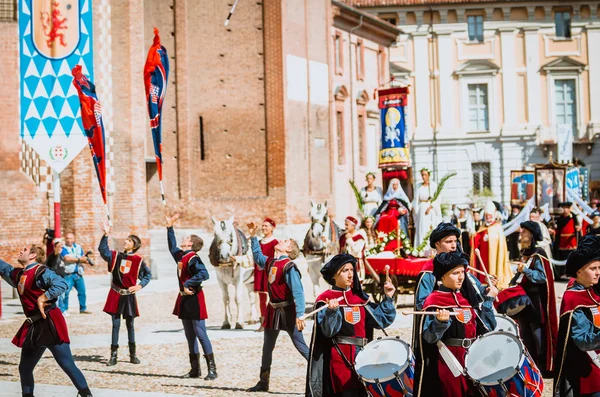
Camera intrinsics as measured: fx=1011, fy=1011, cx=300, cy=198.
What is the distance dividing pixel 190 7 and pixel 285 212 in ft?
26.3

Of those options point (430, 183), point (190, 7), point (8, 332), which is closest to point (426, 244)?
point (430, 183)

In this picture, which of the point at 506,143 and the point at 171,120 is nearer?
the point at 171,120

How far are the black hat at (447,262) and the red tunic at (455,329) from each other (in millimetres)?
161

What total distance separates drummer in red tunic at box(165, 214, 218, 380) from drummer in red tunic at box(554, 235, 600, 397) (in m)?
5.20

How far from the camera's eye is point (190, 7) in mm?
35875

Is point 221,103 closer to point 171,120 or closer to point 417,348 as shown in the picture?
point 171,120

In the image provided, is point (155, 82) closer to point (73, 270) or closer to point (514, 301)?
point (73, 270)

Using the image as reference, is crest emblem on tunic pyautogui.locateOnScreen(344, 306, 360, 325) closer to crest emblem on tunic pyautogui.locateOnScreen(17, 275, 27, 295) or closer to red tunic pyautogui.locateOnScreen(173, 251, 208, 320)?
crest emblem on tunic pyautogui.locateOnScreen(17, 275, 27, 295)

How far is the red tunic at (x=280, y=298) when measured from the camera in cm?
1097

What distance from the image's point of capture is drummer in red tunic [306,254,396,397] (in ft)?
25.9

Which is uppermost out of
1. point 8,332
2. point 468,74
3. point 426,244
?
point 468,74

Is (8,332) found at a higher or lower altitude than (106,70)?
lower

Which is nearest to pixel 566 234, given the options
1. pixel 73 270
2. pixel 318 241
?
pixel 318 241

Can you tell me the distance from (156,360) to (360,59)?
107 feet
